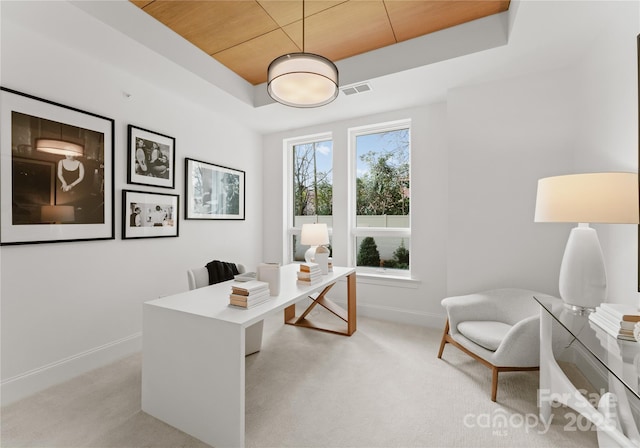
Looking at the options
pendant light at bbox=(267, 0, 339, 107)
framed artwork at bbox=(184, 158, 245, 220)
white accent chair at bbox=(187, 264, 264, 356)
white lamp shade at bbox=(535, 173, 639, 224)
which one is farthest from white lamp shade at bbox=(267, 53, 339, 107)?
framed artwork at bbox=(184, 158, 245, 220)

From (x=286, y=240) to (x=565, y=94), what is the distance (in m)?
3.66

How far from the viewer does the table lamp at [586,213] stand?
1549 mm

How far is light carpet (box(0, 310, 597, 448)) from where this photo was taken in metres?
1.64

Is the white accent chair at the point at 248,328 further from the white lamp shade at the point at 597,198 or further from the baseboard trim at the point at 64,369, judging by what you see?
the white lamp shade at the point at 597,198

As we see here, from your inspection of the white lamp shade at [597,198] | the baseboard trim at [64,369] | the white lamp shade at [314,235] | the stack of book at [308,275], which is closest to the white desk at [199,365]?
the stack of book at [308,275]

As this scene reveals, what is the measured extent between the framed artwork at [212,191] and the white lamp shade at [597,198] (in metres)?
3.35

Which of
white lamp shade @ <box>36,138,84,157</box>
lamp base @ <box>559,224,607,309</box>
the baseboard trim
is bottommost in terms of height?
the baseboard trim

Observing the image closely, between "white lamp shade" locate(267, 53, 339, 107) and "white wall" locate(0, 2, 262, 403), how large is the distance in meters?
1.31

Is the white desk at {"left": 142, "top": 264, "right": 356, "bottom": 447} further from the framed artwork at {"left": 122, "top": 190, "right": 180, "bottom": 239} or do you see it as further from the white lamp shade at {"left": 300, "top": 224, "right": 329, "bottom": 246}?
the white lamp shade at {"left": 300, "top": 224, "right": 329, "bottom": 246}

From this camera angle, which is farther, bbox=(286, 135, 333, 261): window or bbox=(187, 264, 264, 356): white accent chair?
bbox=(286, 135, 333, 261): window

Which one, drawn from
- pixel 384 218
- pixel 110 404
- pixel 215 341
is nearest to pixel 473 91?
pixel 384 218

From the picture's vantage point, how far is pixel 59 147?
2.24m

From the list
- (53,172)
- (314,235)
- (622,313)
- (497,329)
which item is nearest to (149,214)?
(53,172)

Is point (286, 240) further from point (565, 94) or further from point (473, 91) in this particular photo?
point (565, 94)
